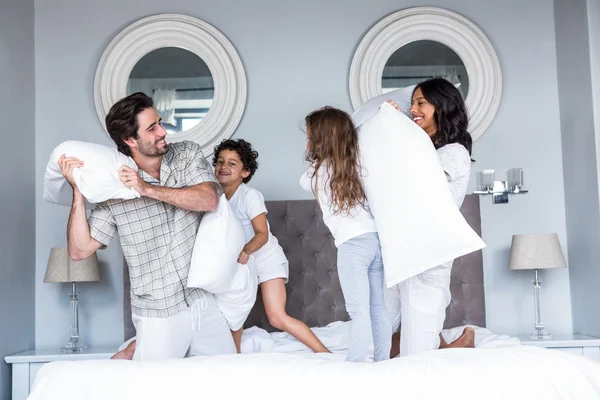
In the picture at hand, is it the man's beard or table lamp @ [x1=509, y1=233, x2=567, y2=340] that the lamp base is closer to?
the man's beard

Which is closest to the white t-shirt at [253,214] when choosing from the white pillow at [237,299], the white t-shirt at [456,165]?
the white pillow at [237,299]

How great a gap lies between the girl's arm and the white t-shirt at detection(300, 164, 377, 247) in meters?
0.63

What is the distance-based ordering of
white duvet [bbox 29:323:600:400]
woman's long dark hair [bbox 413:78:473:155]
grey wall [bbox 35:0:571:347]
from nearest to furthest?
white duvet [bbox 29:323:600:400], woman's long dark hair [bbox 413:78:473:155], grey wall [bbox 35:0:571:347]

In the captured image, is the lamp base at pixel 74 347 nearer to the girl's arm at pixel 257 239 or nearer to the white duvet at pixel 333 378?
the girl's arm at pixel 257 239

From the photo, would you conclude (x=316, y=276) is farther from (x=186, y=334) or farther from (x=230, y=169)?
(x=186, y=334)

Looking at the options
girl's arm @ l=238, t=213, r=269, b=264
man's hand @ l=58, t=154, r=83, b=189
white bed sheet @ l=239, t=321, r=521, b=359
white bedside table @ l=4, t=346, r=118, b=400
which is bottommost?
white bedside table @ l=4, t=346, r=118, b=400

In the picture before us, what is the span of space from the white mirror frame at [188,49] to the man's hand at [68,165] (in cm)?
183

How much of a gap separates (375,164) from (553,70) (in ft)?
7.87

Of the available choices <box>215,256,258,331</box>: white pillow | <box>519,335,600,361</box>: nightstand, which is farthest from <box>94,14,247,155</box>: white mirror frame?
<box>519,335,600,361</box>: nightstand

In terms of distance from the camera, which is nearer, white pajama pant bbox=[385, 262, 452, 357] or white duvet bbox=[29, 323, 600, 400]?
white duvet bbox=[29, 323, 600, 400]

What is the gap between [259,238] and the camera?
3.54 metres

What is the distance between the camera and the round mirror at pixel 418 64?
452 centimetres

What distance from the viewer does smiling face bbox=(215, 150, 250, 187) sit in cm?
A: 384

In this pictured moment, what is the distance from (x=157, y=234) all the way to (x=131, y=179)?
306 millimetres
